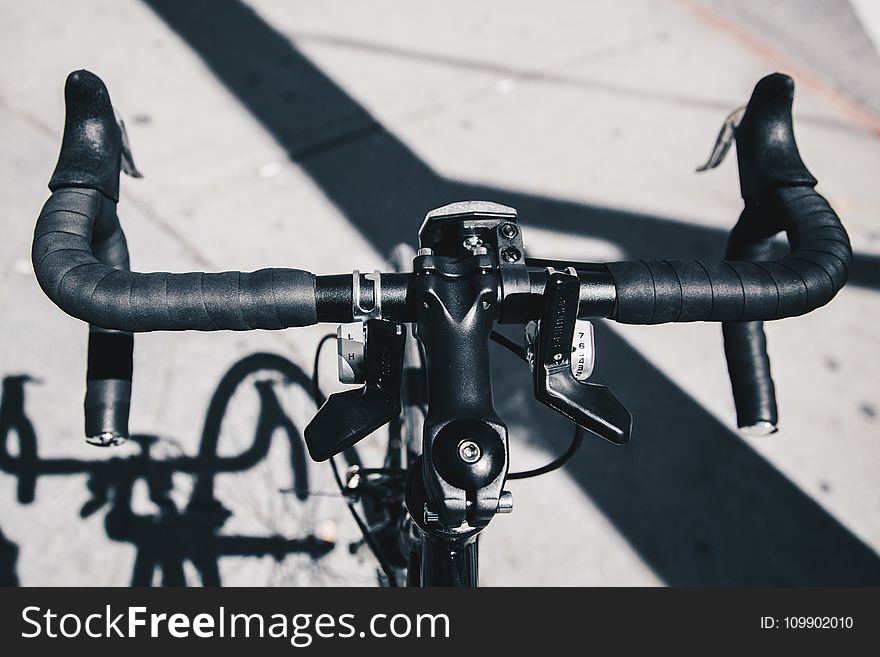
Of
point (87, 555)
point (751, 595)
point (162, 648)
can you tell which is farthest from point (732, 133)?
point (87, 555)

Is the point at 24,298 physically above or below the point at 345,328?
above

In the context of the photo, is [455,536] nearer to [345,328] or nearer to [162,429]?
[345,328]

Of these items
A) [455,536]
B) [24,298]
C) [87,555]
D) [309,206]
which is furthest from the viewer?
[309,206]

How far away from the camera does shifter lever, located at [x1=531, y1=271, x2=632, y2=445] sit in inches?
52.1

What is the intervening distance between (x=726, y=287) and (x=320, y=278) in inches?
33.7

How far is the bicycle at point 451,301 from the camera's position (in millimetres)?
1290

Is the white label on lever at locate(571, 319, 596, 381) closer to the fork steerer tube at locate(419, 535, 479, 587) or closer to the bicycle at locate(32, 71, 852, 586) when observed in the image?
the bicycle at locate(32, 71, 852, 586)

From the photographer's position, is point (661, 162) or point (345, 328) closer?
point (345, 328)

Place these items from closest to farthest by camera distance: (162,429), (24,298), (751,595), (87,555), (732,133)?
1. (732,133)
2. (751,595)
3. (87,555)
4. (162,429)
5. (24,298)

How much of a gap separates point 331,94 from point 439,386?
347cm

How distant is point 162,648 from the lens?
2.11 metres

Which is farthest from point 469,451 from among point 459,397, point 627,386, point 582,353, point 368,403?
point 627,386

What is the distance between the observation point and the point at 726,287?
144cm

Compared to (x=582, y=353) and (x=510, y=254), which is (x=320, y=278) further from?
(x=582, y=353)
